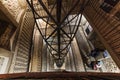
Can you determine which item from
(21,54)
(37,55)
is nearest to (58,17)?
(21,54)

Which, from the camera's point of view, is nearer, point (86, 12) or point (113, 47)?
point (113, 47)

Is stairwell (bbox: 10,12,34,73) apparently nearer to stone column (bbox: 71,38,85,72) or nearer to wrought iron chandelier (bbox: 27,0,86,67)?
wrought iron chandelier (bbox: 27,0,86,67)

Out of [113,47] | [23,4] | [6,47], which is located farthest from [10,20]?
[113,47]

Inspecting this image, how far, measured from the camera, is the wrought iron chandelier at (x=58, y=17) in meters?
1.32

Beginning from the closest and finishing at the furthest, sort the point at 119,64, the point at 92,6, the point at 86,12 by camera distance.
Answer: the point at 119,64 → the point at 92,6 → the point at 86,12

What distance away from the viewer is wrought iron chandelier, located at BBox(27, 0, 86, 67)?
132 cm

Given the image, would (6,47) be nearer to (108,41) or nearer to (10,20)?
(10,20)

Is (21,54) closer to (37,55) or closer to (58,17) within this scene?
(37,55)

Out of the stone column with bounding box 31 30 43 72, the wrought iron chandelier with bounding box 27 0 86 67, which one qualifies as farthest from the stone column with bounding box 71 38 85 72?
the stone column with bounding box 31 30 43 72

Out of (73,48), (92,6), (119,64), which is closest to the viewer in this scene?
(119,64)

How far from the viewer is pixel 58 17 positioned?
1.37 m

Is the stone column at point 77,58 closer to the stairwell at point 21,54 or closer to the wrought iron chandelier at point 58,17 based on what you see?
the wrought iron chandelier at point 58,17

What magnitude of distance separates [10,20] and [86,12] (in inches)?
93.3

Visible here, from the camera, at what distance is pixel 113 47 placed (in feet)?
7.35
